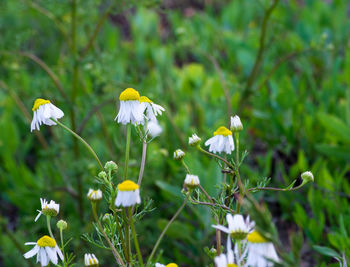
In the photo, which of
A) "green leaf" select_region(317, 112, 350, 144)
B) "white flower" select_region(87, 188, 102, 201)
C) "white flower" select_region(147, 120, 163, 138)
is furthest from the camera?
"green leaf" select_region(317, 112, 350, 144)

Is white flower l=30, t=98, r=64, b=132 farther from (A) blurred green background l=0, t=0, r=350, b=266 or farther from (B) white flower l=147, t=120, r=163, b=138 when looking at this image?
(A) blurred green background l=0, t=0, r=350, b=266

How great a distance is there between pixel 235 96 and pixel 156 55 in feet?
2.60

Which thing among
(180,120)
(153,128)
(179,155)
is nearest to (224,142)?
(179,155)

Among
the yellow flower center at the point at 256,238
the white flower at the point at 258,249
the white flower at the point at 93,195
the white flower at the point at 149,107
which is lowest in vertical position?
the white flower at the point at 258,249

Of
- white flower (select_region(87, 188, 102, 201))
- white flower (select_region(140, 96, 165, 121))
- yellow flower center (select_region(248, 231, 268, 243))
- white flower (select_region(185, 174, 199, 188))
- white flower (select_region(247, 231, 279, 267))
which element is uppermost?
white flower (select_region(140, 96, 165, 121))

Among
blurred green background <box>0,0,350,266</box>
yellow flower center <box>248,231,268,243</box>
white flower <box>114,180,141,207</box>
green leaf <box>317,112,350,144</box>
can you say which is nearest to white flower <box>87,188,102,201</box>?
white flower <box>114,180,141,207</box>

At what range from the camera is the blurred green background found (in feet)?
5.66

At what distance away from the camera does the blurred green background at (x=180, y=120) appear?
5.66 ft

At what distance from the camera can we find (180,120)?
7.66 feet

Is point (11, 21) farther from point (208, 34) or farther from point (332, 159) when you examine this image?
point (332, 159)

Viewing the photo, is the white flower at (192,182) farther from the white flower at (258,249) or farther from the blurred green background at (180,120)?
the blurred green background at (180,120)

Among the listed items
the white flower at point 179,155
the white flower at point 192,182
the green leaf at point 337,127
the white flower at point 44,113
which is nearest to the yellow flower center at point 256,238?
the white flower at point 192,182

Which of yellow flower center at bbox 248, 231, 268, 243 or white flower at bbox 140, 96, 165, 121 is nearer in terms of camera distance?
yellow flower center at bbox 248, 231, 268, 243

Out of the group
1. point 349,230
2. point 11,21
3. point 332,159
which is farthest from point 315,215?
point 11,21
